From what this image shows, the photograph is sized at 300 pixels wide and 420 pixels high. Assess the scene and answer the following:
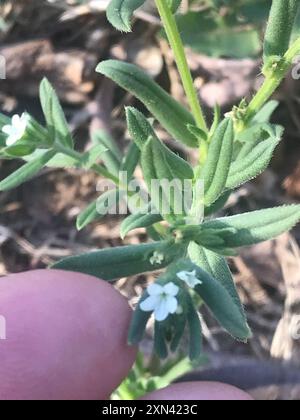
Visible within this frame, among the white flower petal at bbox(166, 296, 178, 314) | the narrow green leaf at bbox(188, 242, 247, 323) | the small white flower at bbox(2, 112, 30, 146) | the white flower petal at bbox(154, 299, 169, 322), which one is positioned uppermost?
the small white flower at bbox(2, 112, 30, 146)

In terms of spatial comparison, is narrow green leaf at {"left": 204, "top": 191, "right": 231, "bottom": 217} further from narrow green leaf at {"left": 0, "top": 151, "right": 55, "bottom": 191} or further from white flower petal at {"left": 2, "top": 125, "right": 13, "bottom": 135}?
white flower petal at {"left": 2, "top": 125, "right": 13, "bottom": 135}

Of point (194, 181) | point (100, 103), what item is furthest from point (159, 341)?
point (100, 103)

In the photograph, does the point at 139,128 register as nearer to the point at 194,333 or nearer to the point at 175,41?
the point at 175,41

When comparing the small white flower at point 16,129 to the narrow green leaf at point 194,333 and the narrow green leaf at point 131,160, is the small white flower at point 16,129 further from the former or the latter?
the narrow green leaf at point 194,333

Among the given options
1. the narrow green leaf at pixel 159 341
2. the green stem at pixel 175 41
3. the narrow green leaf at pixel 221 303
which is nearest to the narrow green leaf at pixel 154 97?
the green stem at pixel 175 41

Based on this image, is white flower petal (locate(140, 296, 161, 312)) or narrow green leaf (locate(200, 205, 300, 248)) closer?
white flower petal (locate(140, 296, 161, 312))

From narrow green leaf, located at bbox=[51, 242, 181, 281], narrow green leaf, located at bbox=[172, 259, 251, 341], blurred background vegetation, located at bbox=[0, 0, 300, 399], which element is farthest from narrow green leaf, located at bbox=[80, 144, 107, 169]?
blurred background vegetation, located at bbox=[0, 0, 300, 399]

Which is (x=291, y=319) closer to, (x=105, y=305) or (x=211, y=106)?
(x=211, y=106)

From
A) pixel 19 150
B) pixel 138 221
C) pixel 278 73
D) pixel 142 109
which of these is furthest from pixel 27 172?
pixel 142 109
